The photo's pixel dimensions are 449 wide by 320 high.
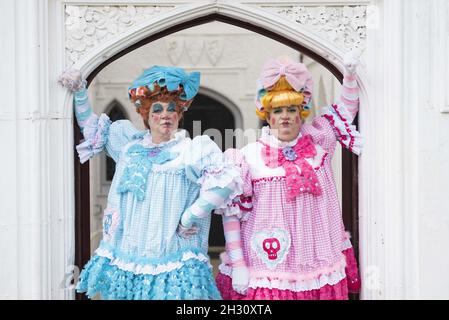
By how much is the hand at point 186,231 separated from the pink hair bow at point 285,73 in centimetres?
81

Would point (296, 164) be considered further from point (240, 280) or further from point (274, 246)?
point (240, 280)

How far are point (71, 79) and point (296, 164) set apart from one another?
1.25m

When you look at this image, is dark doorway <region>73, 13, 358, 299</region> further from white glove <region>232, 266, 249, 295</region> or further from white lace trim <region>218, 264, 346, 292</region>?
white glove <region>232, 266, 249, 295</region>

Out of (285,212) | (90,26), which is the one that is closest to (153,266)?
(285,212)

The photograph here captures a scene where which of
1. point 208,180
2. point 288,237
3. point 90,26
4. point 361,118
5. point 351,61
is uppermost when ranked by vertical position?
point 90,26

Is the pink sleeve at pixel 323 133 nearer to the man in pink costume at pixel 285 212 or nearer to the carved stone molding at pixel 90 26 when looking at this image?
the man in pink costume at pixel 285 212

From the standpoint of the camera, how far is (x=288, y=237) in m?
3.23

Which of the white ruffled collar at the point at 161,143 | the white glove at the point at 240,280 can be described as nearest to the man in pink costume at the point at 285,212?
the white glove at the point at 240,280

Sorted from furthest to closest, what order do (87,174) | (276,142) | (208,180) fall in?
1. (87,174)
2. (276,142)
3. (208,180)

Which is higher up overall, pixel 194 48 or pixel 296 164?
pixel 194 48

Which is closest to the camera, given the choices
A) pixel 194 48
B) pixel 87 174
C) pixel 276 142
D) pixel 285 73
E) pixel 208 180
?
pixel 208 180

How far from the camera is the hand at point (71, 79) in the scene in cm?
331
